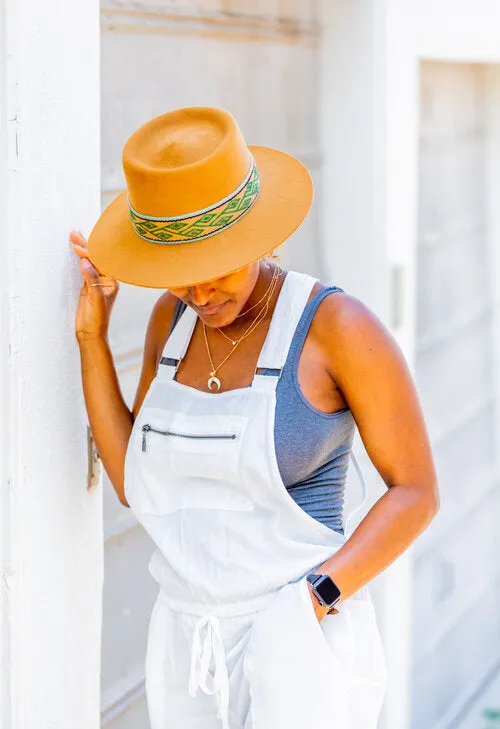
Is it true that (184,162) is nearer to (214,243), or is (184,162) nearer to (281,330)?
(214,243)

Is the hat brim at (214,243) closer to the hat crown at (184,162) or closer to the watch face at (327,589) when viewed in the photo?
the hat crown at (184,162)

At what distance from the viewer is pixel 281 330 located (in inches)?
86.3

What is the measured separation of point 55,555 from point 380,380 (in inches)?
27.3

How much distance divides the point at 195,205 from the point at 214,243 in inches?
2.8

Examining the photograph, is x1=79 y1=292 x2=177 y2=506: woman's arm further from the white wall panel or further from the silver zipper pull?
the white wall panel

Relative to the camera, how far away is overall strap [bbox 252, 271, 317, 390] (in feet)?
7.11

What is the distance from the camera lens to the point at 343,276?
3820 millimetres

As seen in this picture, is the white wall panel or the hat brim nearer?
the hat brim

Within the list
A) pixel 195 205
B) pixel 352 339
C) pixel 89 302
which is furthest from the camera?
pixel 89 302

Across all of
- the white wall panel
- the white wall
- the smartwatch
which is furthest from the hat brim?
the white wall panel

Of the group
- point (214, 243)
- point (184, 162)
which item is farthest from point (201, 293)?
point (184, 162)

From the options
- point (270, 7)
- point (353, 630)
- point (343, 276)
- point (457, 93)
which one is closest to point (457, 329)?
→ point (457, 93)

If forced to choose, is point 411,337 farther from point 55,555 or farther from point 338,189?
point 55,555

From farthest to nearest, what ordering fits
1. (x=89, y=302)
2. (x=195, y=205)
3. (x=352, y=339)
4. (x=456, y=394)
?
(x=456, y=394)
(x=89, y=302)
(x=352, y=339)
(x=195, y=205)
